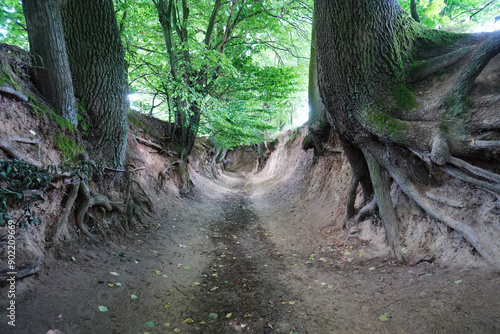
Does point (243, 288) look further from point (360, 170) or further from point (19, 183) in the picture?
point (360, 170)

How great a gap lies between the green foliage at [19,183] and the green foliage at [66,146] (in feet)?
4.12

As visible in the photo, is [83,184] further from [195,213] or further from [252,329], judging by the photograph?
[195,213]

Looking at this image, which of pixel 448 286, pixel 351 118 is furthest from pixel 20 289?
pixel 351 118

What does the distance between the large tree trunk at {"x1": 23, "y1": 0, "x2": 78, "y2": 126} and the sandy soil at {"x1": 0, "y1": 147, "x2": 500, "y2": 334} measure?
2.94 meters

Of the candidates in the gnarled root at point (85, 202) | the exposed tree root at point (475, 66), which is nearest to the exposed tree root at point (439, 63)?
the exposed tree root at point (475, 66)

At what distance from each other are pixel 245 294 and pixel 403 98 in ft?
14.7

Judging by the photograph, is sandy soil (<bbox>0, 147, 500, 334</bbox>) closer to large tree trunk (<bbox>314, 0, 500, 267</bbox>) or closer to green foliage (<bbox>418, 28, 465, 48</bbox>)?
large tree trunk (<bbox>314, 0, 500, 267</bbox>)

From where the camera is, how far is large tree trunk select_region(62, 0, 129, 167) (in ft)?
17.7

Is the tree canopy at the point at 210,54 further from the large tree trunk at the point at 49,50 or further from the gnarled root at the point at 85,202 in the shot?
the gnarled root at the point at 85,202

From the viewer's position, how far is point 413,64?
5.23 m

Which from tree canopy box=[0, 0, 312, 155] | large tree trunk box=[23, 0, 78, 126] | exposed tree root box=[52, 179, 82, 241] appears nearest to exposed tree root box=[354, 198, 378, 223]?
tree canopy box=[0, 0, 312, 155]

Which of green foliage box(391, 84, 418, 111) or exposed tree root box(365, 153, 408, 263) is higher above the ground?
green foliage box(391, 84, 418, 111)

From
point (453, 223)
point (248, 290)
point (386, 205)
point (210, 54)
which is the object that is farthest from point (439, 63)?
point (210, 54)

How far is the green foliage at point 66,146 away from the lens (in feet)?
15.5
